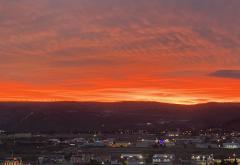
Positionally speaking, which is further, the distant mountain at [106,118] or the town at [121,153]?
the distant mountain at [106,118]

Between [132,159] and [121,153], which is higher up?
[121,153]

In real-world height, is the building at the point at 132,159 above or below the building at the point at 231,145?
below

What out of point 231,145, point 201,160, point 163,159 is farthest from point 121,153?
point 231,145

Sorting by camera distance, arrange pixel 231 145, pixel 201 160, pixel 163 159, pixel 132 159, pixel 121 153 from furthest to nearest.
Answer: pixel 231 145 → pixel 121 153 → pixel 163 159 → pixel 201 160 → pixel 132 159

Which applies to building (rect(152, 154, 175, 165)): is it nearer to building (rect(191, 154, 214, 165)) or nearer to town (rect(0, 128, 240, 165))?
town (rect(0, 128, 240, 165))

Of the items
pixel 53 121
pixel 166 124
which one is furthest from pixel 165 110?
pixel 53 121

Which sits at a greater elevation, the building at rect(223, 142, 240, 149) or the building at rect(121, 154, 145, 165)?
the building at rect(223, 142, 240, 149)

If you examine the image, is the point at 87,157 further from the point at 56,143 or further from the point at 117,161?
the point at 56,143

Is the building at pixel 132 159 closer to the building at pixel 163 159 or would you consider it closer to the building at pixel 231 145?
the building at pixel 163 159

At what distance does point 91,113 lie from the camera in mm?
120125

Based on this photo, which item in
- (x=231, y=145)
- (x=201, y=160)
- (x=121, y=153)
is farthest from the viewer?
(x=231, y=145)

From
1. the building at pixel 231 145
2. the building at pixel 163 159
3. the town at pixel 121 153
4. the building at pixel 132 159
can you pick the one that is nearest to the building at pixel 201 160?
the town at pixel 121 153

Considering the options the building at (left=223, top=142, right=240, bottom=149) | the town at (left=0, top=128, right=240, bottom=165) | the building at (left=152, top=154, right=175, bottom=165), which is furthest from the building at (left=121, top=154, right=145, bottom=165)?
the building at (left=223, top=142, right=240, bottom=149)

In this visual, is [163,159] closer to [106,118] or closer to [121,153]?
[121,153]
